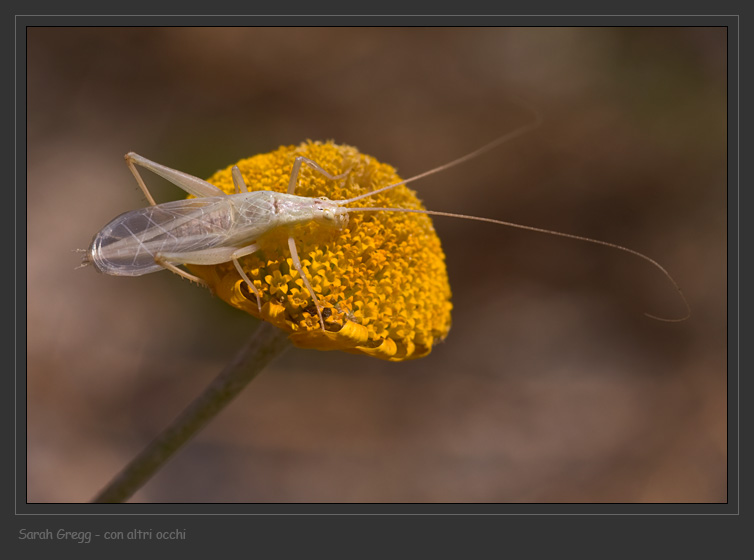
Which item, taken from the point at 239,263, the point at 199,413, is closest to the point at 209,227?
the point at 239,263

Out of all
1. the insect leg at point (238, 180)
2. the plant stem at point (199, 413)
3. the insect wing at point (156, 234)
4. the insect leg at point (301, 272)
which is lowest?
the plant stem at point (199, 413)

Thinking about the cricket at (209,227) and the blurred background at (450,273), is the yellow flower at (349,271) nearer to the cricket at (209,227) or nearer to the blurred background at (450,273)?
the cricket at (209,227)

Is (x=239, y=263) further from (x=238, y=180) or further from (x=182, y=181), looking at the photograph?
(x=182, y=181)

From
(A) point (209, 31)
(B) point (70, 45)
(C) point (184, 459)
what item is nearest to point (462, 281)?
(C) point (184, 459)

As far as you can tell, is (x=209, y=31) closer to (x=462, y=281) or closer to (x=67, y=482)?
(x=462, y=281)

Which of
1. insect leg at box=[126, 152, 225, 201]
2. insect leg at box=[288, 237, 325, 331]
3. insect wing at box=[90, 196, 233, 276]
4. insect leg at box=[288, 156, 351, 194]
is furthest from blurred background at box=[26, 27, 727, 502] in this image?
insect leg at box=[288, 237, 325, 331]

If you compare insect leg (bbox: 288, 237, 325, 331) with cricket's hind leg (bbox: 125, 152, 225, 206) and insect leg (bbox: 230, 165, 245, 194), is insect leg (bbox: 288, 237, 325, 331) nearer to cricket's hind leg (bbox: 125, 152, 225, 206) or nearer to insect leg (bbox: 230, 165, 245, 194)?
insect leg (bbox: 230, 165, 245, 194)

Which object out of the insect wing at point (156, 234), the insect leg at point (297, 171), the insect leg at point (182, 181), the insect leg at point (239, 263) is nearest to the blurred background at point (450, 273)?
the insect leg at point (182, 181)
